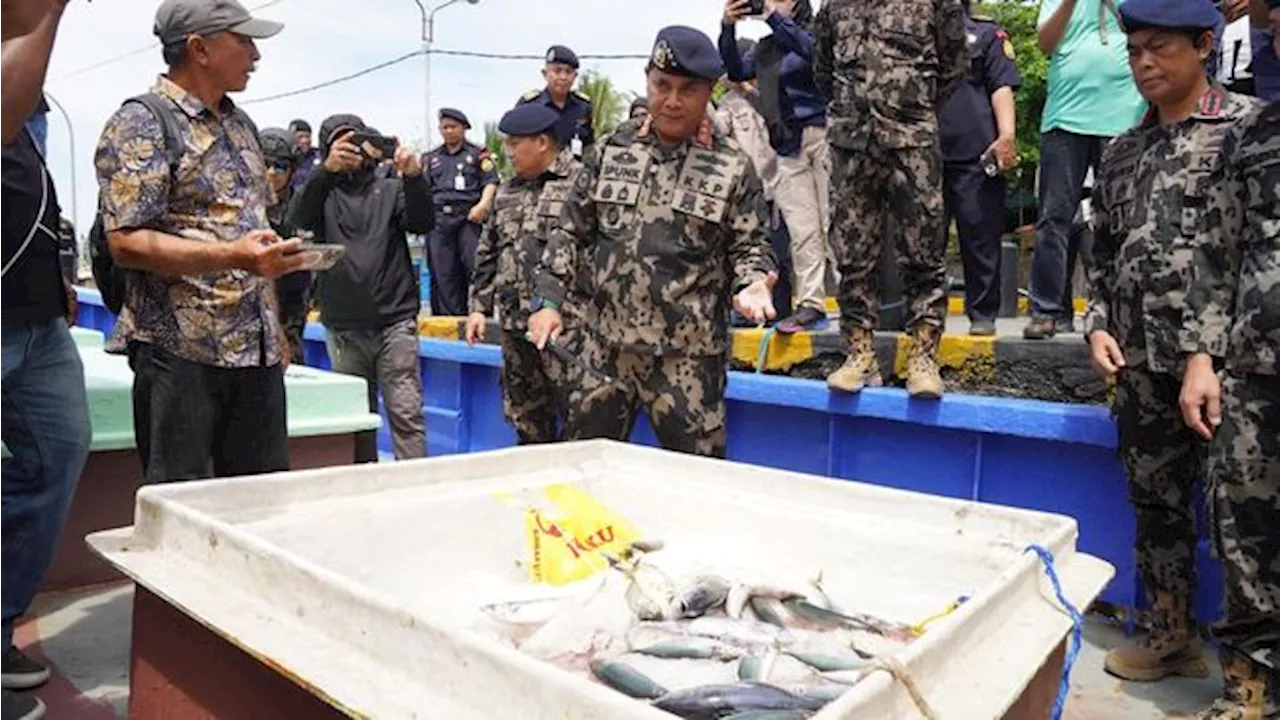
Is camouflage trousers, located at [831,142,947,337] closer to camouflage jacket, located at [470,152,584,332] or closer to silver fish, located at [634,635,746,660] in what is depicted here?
camouflage jacket, located at [470,152,584,332]

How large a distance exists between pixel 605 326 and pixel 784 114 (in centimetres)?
228

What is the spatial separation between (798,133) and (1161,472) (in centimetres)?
300

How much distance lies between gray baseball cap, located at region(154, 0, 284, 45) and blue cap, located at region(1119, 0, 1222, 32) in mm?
2578

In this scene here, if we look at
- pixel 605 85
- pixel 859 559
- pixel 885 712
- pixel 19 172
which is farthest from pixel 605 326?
pixel 605 85

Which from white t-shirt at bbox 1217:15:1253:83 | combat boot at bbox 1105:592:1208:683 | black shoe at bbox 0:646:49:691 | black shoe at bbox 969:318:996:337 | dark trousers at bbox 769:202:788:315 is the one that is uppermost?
white t-shirt at bbox 1217:15:1253:83

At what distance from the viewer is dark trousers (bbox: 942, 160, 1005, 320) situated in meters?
4.75

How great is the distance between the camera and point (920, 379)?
3932 mm

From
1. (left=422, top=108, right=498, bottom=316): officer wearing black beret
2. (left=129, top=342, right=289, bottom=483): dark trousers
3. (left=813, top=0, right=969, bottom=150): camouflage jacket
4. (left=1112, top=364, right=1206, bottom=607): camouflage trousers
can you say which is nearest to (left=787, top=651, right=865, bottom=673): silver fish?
(left=1112, top=364, right=1206, bottom=607): camouflage trousers

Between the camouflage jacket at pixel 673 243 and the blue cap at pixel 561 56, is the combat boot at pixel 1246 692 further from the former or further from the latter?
the blue cap at pixel 561 56

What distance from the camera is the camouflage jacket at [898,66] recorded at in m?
3.96

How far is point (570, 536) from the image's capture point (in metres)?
2.60

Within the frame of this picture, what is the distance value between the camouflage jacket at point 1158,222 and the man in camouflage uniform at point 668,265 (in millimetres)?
1101

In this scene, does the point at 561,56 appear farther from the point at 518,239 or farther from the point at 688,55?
the point at 688,55

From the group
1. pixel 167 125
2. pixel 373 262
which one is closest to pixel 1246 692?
pixel 167 125
